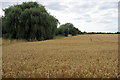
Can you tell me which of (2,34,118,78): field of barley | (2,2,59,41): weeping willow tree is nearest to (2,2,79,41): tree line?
(2,2,59,41): weeping willow tree

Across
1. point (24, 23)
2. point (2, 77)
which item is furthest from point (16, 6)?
point (2, 77)

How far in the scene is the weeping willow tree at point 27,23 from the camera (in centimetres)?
3688

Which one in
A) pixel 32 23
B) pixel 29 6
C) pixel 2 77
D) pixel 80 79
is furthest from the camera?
pixel 29 6

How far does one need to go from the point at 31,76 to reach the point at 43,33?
110 feet

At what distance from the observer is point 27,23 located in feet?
121

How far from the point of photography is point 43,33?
38281mm

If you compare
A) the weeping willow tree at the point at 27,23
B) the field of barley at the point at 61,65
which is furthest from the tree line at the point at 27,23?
the field of barley at the point at 61,65

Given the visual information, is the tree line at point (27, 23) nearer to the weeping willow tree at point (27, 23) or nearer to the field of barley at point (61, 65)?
the weeping willow tree at point (27, 23)

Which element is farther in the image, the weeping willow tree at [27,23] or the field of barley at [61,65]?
the weeping willow tree at [27,23]

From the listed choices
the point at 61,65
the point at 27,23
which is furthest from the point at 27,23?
the point at 61,65

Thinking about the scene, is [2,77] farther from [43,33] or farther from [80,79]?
[43,33]

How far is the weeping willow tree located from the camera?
1452 inches

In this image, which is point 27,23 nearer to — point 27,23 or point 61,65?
point 27,23

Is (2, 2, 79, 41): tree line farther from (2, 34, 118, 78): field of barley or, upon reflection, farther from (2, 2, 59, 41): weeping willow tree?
(2, 34, 118, 78): field of barley
